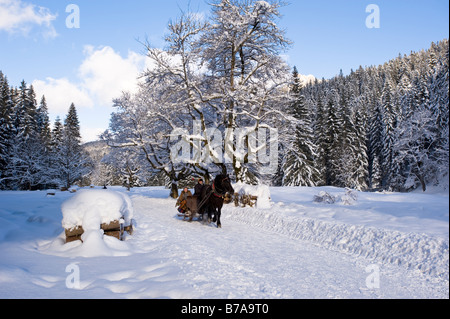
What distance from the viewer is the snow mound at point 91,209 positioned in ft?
21.1

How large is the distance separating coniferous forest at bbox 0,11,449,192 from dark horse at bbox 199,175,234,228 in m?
6.60

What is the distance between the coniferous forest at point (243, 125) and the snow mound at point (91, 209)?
6940 mm

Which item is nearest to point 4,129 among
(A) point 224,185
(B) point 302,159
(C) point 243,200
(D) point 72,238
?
(C) point 243,200

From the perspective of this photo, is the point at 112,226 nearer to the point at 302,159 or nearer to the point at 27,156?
the point at 302,159

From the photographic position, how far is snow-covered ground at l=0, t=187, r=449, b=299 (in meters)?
4.19

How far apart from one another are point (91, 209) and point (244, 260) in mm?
4089

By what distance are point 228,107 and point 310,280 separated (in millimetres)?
13717

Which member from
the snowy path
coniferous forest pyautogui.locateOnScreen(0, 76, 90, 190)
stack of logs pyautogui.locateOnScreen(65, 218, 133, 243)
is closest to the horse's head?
the snowy path

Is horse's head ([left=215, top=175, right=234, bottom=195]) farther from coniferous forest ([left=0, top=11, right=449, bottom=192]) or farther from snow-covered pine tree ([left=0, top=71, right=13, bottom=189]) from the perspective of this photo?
snow-covered pine tree ([left=0, top=71, right=13, bottom=189])

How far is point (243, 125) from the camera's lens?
19438mm

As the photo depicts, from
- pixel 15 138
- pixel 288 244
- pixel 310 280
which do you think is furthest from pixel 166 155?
pixel 15 138

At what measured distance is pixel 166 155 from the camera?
23.5 metres

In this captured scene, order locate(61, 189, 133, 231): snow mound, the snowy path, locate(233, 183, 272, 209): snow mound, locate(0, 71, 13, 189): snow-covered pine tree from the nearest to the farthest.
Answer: the snowy path
locate(61, 189, 133, 231): snow mound
locate(233, 183, 272, 209): snow mound
locate(0, 71, 13, 189): snow-covered pine tree
